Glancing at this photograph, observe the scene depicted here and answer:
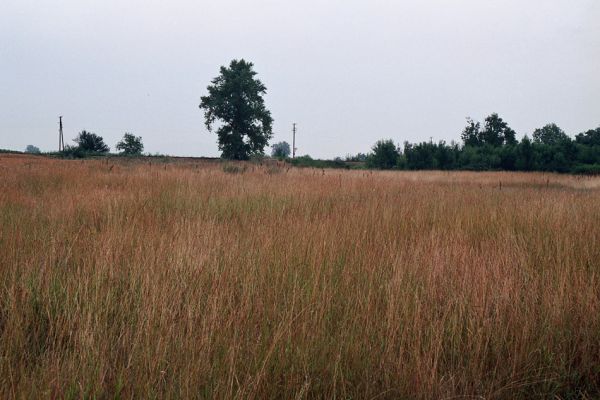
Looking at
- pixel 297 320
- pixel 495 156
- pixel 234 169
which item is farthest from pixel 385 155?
pixel 297 320

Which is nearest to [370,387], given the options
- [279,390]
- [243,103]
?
[279,390]

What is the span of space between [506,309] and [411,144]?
148 feet

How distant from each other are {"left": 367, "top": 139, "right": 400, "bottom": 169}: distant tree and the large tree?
14.0m

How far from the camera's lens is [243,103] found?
39.2 metres

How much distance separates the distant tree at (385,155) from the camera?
46.8 metres

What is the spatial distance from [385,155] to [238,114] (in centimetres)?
1840

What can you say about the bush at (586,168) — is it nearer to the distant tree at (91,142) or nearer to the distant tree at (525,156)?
the distant tree at (525,156)

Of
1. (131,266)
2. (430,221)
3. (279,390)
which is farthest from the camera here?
(430,221)

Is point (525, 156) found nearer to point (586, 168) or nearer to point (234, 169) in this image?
point (586, 168)

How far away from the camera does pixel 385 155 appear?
1850 inches

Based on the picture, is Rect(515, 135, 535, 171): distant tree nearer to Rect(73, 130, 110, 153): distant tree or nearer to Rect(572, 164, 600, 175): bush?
Rect(572, 164, 600, 175): bush

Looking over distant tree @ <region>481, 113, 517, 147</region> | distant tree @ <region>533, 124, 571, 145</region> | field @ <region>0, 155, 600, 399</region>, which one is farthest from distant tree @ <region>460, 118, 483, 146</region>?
field @ <region>0, 155, 600, 399</region>

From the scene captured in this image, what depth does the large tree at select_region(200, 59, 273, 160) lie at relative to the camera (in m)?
39.0

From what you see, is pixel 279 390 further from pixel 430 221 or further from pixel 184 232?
pixel 430 221
